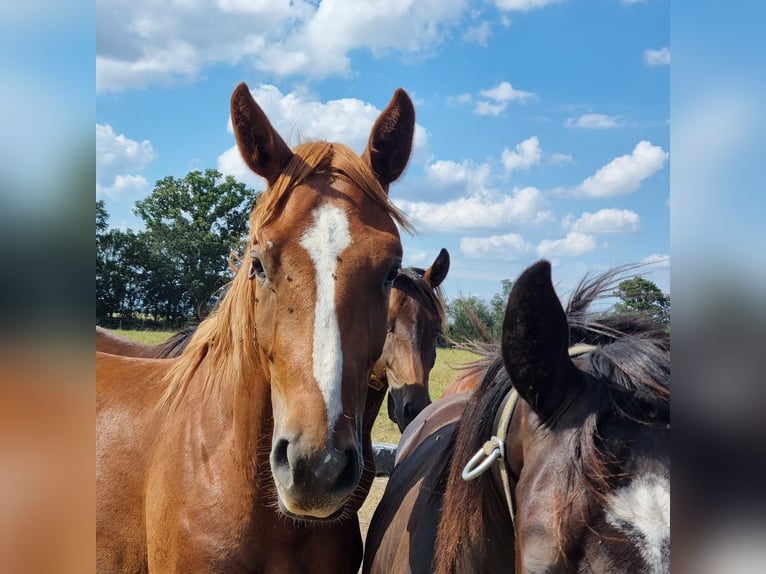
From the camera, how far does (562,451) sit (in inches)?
57.9

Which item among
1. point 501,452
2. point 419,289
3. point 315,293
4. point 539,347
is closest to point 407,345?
point 419,289

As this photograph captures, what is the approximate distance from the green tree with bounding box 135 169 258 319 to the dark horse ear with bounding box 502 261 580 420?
52.7 ft

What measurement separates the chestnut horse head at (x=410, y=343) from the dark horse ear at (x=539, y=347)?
11.5ft

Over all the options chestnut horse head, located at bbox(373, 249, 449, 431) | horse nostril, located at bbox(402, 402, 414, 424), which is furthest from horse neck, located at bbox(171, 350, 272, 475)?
horse nostril, located at bbox(402, 402, 414, 424)

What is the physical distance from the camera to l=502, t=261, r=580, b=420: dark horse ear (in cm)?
154

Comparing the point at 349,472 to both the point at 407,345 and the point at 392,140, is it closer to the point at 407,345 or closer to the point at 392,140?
the point at 392,140

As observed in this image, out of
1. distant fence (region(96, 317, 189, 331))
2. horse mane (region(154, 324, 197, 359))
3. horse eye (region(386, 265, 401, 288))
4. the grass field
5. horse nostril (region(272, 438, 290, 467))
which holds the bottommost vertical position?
the grass field

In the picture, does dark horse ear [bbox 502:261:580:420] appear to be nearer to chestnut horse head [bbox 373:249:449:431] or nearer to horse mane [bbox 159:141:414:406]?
horse mane [bbox 159:141:414:406]

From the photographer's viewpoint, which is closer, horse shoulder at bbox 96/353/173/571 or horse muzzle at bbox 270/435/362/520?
horse muzzle at bbox 270/435/362/520
